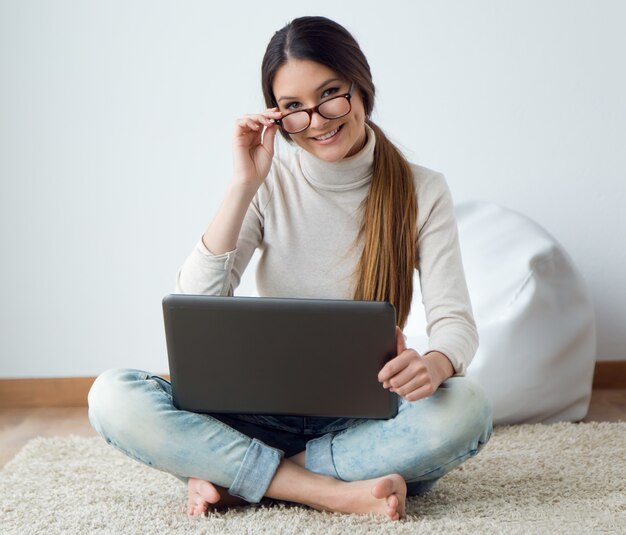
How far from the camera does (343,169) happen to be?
1733 mm

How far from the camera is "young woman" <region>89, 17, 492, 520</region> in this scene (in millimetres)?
1511

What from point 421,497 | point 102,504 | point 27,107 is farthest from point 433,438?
point 27,107

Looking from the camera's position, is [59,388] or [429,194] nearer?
[429,194]

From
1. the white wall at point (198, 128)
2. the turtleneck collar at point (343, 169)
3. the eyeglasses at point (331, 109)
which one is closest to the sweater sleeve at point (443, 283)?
the turtleneck collar at point (343, 169)

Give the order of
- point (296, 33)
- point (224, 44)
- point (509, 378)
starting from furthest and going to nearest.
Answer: point (224, 44) < point (509, 378) < point (296, 33)

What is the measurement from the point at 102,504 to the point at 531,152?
159 cm

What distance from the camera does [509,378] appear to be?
2.24 meters

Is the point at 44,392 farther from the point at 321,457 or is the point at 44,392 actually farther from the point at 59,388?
the point at 321,457

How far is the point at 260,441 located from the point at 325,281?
0.31 metres

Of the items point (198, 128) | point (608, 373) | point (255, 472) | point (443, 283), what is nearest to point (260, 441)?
point (255, 472)

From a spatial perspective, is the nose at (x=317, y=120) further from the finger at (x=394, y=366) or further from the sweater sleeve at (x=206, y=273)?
the finger at (x=394, y=366)

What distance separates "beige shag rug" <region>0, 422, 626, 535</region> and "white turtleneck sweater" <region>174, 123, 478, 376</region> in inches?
11.4

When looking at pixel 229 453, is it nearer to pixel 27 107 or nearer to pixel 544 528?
pixel 544 528

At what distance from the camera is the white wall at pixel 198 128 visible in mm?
2615
